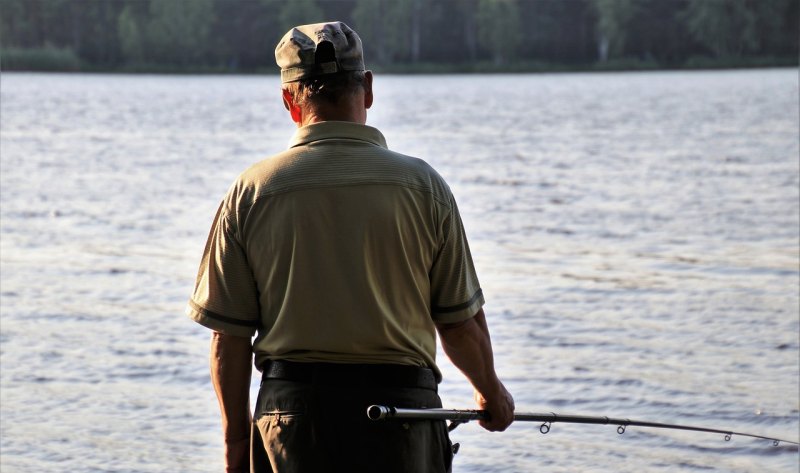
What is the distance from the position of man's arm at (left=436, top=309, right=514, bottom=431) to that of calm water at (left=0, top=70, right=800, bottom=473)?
9.62 ft

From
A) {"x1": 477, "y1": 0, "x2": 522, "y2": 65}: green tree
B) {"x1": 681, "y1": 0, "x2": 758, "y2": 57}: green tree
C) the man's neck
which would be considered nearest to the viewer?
the man's neck

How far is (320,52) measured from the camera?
2850mm

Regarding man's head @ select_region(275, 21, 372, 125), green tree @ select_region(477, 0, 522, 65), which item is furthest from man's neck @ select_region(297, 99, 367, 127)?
green tree @ select_region(477, 0, 522, 65)

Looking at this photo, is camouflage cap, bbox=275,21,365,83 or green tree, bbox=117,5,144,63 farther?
green tree, bbox=117,5,144,63

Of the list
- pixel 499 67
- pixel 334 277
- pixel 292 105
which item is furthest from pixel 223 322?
pixel 499 67

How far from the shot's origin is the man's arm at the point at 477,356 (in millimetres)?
3039

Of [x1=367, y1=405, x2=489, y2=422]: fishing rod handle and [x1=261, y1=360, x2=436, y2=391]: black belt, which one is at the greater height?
[x1=261, y1=360, x2=436, y2=391]: black belt

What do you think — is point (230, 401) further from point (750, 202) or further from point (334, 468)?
point (750, 202)

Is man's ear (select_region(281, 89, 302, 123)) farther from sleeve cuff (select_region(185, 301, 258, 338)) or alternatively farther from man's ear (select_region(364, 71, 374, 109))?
sleeve cuff (select_region(185, 301, 258, 338))

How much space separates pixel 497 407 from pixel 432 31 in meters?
112

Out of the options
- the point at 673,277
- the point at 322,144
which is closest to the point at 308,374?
the point at 322,144

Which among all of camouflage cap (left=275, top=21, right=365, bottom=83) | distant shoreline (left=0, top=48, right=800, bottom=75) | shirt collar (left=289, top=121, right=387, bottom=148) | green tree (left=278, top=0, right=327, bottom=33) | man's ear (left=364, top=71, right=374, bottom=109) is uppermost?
camouflage cap (left=275, top=21, right=365, bottom=83)

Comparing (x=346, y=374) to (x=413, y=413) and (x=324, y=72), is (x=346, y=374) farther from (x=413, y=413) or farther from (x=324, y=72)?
(x=324, y=72)

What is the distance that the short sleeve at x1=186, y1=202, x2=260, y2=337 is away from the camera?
2900mm
